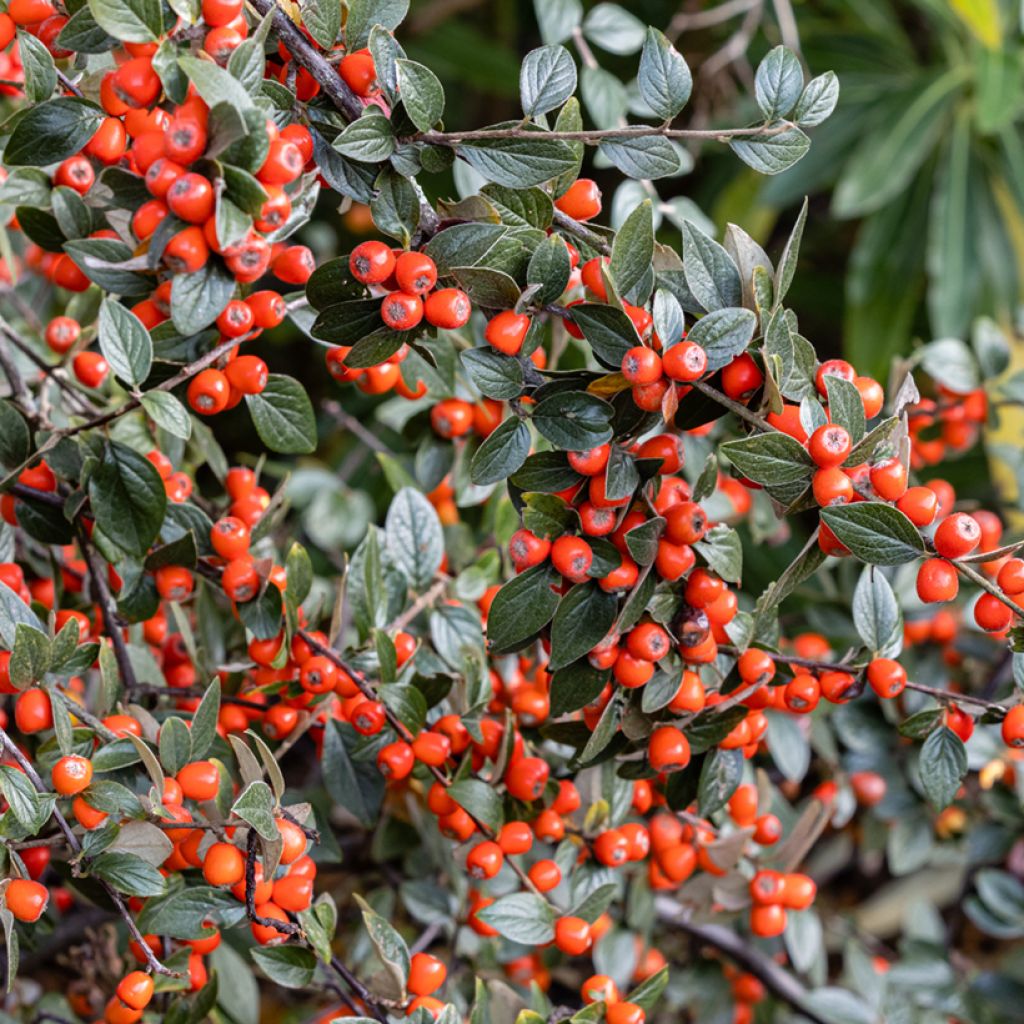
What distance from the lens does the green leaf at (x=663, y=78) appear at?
1.89 ft

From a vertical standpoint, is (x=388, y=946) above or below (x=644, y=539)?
below

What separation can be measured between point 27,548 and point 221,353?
290 millimetres

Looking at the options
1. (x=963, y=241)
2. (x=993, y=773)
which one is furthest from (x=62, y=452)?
(x=963, y=241)

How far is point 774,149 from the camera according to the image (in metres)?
0.58

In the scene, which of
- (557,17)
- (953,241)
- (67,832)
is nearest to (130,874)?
(67,832)

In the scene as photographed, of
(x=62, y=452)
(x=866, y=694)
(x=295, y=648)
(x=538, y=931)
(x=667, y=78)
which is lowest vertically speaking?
(x=866, y=694)

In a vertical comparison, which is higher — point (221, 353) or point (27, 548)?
point (221, 353)

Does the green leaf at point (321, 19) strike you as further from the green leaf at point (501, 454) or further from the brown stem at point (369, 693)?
the brown stem at point (369, 693)

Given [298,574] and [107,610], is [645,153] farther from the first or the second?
[107,610]

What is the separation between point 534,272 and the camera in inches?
21.7

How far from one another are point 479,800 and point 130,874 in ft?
0.70

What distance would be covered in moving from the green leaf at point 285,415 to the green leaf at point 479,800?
0.75ft

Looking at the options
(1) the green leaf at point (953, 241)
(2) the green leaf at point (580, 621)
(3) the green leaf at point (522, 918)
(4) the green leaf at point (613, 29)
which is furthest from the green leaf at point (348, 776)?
(1) the green leaf at point (953, 241)

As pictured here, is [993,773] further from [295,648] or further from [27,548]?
[27,548]
